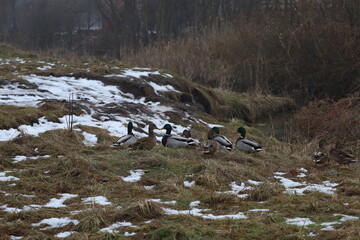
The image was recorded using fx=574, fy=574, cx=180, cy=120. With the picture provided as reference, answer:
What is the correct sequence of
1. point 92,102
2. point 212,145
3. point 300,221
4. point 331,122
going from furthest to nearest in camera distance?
point 331,122, point 92,102, point 212,145, point 300,221

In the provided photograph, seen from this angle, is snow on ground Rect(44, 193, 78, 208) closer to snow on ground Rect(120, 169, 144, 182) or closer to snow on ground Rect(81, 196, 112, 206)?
snow on ground Rect(81, 196, 112, 206)

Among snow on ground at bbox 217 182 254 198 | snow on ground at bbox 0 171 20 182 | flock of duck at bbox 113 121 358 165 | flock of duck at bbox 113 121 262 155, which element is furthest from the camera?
flock of duck at bbox 113 121 262 155

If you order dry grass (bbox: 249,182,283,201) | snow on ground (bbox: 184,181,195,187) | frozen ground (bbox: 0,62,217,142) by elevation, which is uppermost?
dry grass (bbox: 249,182,283,201)

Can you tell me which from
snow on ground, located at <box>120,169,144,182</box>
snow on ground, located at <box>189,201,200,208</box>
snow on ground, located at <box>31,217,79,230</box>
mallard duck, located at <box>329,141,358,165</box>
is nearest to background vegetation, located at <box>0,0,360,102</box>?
mallard duck, located at <box>329,141,358,165</box>

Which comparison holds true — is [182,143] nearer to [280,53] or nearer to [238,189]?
[238,189]

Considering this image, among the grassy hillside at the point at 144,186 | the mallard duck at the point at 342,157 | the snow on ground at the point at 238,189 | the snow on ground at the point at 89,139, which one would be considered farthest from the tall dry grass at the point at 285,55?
the snow on ground at the point at 238,189

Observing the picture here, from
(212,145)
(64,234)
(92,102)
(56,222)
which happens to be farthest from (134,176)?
(92,102)

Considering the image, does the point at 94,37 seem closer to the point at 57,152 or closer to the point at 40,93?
the point at 40,93

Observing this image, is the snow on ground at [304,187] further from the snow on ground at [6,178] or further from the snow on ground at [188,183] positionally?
the snow on ground at [6,178]

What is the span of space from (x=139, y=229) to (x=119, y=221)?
334 mm

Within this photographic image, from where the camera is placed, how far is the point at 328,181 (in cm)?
683

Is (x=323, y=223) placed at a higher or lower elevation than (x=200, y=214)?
higher

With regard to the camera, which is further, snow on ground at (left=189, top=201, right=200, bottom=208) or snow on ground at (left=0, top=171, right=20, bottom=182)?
snow on ground at (left=0, top=171, right=20, bottom=182)

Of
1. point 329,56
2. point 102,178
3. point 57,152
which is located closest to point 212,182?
point 102,178
